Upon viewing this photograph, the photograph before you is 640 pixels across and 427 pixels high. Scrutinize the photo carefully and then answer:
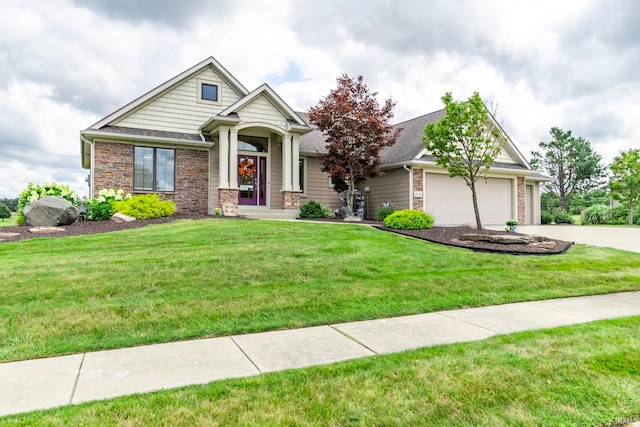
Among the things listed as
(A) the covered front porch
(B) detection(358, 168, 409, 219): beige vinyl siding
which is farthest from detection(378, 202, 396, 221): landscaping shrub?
(A) the covered front porch

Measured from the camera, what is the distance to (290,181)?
15.7 metres

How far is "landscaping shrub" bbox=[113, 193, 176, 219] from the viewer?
42.5ft

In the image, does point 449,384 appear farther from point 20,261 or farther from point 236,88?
point 236,88

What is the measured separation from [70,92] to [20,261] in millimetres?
17663

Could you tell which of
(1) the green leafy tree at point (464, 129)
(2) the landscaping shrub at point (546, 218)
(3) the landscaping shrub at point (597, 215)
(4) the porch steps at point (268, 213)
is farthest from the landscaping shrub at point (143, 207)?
(3) the landscaping shrub at point (597, 215)

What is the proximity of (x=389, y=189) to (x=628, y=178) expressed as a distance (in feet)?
43.1

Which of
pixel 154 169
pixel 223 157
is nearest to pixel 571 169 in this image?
pixel 223 157

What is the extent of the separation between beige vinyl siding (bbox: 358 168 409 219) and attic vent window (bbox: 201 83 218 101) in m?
7.89

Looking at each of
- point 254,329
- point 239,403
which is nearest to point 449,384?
point 239,403

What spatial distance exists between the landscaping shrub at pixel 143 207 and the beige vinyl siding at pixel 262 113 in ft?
14.2

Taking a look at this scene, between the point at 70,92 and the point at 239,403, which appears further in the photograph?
the point at 70,92

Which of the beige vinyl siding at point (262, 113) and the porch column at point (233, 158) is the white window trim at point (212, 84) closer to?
the beige vinyl siding at point (262, 113)

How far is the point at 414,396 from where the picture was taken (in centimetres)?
268

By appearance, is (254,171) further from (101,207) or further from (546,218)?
(546,218)
